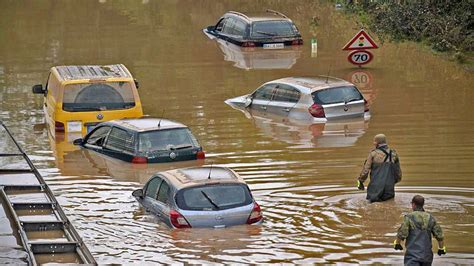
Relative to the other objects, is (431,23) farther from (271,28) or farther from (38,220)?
(38,220)

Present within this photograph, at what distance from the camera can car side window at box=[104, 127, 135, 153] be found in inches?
1055

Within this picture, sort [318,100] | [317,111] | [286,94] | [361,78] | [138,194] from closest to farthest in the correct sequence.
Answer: [138,194], [317,111], [318,100], [286,94], [361,78]

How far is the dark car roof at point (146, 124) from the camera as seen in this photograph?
2658 centimetres

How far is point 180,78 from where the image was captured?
3962cm

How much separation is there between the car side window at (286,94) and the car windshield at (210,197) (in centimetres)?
1194

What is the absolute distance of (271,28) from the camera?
46938mm

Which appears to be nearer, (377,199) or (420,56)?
(377,199)

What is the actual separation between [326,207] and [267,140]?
7548 mm

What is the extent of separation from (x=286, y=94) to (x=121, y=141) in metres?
7.01

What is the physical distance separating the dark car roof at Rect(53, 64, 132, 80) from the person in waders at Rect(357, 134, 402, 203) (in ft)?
35.2

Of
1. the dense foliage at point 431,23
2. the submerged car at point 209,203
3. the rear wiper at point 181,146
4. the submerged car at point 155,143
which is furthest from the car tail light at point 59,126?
the dense foliage at point 431,23

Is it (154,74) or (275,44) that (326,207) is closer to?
(154,74)

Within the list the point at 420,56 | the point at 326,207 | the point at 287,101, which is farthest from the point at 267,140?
the point at 420,56

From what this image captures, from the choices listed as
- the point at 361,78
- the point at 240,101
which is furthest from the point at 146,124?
the point at 361,78
